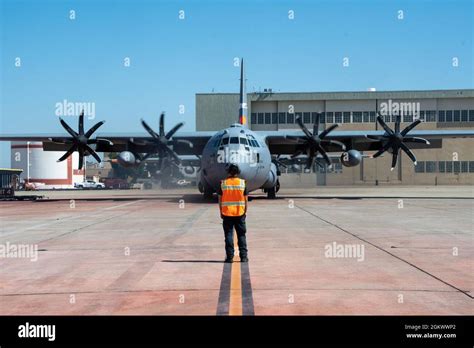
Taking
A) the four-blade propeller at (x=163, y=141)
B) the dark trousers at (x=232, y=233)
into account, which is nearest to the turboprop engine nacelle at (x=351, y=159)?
the four-blade propeller at (x=163, y=141)

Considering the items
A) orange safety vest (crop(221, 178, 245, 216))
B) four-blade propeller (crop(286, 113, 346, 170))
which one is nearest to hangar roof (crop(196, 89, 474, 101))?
four-blade propeller (crop(286, 113, 346, 170))

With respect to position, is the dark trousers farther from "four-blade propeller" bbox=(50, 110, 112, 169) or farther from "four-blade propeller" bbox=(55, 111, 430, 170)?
"four-blade propeller" bbox=(50, 110, 112, 169)

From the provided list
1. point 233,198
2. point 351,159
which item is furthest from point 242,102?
point 233,198

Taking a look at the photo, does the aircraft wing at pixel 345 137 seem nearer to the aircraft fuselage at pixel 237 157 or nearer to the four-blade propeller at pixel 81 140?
the aircraft fuselage at pixel 237 157

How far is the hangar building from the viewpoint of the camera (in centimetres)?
7194

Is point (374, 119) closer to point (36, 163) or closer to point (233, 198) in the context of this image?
point (36, 163)

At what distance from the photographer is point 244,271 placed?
9.57 metres

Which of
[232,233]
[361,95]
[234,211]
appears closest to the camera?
[232,233]

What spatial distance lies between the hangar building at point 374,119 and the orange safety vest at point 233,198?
6063cm

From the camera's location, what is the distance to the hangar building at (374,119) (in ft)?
236

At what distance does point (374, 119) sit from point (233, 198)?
6607cm

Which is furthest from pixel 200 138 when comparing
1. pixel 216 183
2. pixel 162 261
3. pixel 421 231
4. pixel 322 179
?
pixel 322 179

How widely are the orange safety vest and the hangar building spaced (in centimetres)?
6063

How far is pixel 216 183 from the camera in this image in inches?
1062
